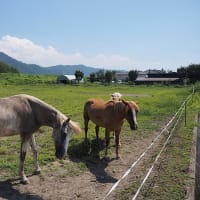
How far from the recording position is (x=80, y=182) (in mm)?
7113

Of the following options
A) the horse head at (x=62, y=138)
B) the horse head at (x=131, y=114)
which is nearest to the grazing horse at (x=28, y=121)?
the horse head at (x=62, y=138)

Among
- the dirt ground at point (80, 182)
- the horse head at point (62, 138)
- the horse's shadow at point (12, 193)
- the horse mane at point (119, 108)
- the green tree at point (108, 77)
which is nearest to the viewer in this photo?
the horse's shadow at point (12, 193)

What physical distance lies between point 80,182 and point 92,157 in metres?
1.97

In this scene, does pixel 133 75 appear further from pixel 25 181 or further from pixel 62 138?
pixel 25 181

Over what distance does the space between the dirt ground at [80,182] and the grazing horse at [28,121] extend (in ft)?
1.22

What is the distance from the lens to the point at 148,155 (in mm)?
9625

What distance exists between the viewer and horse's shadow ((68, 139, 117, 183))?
761 cm

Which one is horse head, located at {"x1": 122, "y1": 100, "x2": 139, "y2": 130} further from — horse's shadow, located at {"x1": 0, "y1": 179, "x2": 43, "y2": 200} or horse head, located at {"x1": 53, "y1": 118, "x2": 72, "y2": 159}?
horse's shadow, located at {"x1": 0, "y1": 179, "x2": 43, "y2": 200}

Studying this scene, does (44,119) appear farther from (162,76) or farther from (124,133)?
(162,76)

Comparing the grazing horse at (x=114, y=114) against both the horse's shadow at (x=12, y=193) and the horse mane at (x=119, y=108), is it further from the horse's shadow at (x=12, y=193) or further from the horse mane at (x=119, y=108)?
the horse's shadow at (x=12, y=193)

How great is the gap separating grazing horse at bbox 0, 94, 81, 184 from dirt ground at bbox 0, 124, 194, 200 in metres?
0.37

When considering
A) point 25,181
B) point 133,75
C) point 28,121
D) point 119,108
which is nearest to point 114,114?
point 119,108

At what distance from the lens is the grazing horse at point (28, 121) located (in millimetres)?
6898

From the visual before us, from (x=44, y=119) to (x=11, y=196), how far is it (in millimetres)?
1762
